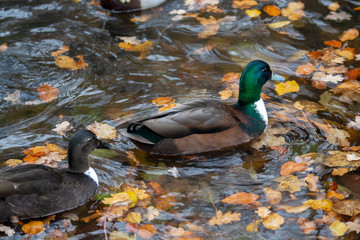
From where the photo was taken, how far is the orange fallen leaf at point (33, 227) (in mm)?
4402

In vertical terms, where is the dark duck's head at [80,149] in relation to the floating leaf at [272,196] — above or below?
above

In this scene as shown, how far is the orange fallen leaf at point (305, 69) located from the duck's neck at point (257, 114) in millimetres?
1398

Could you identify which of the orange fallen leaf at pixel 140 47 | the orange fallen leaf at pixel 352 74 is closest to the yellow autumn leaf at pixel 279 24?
the orange fallen leaf at pixel 352 74

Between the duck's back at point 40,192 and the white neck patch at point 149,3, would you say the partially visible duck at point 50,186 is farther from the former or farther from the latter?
the white neck patch at point 149,3

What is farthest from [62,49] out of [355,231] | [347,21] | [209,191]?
[355,231]

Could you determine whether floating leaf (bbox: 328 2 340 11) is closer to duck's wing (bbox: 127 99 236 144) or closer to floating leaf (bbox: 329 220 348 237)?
duck's wing (bbox: 127 99 236 144)

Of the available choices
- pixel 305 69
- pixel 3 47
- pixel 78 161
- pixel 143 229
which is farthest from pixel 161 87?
pixel 3 47

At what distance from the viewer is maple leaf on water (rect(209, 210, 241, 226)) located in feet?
14.5

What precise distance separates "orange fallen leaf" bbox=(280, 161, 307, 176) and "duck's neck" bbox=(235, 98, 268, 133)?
646 millimetres

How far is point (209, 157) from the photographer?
5.39 metres

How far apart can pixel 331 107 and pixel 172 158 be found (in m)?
2.18

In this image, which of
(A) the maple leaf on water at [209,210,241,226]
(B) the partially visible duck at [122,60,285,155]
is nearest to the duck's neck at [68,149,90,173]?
(B) the partially visible duck at [122,60,285,155]

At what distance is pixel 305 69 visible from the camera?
22.4 feet

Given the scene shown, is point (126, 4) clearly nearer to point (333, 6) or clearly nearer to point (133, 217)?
point (333, 6)
